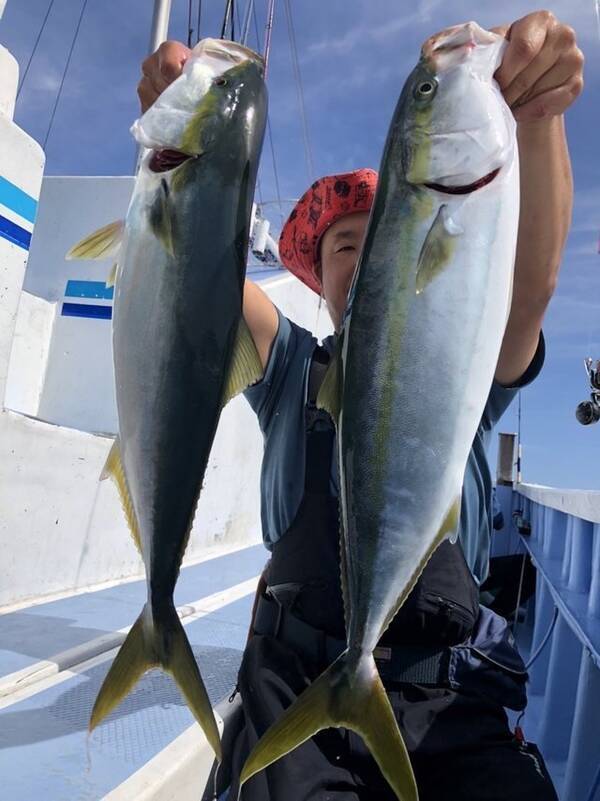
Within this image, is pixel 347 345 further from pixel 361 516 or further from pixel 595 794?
pixel 595 794

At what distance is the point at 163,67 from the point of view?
1581mm

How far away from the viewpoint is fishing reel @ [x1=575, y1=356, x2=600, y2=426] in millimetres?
4984

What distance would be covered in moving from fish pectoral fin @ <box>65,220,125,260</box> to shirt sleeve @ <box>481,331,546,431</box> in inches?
41.5

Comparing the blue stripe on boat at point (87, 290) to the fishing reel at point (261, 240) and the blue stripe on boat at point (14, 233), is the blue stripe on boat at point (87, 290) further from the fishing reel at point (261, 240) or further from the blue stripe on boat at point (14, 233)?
the fishing reel at point (261, 240)

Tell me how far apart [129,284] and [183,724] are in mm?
1576

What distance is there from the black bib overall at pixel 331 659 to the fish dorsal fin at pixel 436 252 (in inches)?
27.1

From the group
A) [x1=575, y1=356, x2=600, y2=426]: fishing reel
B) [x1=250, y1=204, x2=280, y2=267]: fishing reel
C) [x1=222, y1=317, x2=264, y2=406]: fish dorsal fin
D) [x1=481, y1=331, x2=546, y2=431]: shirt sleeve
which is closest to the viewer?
[x1=222, y1=317, x2=264, y2=406]: fish dorsal fin

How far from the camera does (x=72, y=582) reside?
3908 millimetres

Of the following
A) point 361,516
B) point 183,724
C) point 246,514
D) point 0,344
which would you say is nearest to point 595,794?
point 183,724

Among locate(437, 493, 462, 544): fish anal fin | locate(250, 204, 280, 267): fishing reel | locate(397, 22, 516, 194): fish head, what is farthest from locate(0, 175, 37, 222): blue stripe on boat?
locate(250, 204, 280, 267): fishing reel

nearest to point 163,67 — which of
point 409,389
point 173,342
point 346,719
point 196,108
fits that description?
point 196,108

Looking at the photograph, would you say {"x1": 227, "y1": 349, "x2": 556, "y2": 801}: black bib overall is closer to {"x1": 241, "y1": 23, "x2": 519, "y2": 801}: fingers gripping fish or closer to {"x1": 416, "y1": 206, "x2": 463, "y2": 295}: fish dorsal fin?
{"x1": 241, "y1": 23, "x2": 519, "y2": 801}: fingers gripping fish

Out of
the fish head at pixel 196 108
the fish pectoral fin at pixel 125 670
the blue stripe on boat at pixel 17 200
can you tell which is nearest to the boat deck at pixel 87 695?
the fish pectoral fin at pixel 125 670

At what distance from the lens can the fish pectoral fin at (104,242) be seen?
144 centimetres
